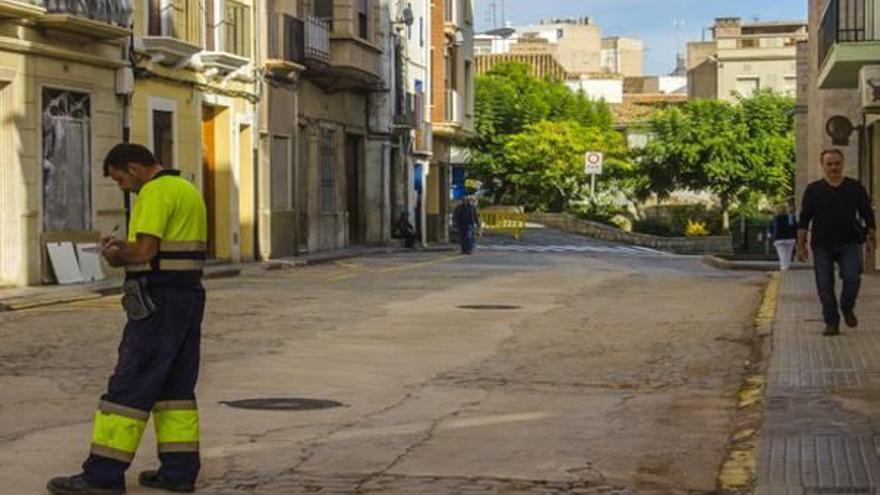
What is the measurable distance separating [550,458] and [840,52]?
1750cm

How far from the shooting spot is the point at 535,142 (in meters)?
73.8

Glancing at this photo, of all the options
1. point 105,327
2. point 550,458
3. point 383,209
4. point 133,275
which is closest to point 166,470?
point 133,275

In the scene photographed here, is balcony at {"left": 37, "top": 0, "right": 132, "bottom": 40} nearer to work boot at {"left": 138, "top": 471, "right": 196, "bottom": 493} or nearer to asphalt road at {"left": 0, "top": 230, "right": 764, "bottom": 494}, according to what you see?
asphalt road at {"left": 0, "top": 230, "right": 764, "bottom": 494}

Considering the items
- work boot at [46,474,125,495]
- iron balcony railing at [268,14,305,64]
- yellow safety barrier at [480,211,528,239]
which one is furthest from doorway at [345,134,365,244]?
work boot at [46,474,125,495]

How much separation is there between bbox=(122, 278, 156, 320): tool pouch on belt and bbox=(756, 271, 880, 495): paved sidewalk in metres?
2.87

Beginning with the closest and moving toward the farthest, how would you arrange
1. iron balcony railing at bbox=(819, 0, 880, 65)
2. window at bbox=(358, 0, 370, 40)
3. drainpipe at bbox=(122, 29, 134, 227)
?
1. iron balcony railing at bbox=(819, 0, 880, 65)
2. drainpipe at bbox=(122, 29, 134, 227)
3. window at bbox=(358, 0, 370, 40)

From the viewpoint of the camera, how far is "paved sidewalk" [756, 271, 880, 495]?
7.76 meters

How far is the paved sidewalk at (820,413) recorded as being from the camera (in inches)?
306

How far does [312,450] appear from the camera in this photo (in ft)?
30.0

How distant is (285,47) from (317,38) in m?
2.24

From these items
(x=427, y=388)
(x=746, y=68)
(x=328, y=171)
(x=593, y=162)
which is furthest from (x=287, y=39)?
(x=746, y=68)

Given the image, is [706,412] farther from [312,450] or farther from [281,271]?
[281,271]

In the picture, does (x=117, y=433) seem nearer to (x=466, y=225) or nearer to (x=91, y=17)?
(x=91, y=17)

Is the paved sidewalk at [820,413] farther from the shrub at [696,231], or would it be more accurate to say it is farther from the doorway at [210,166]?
the shrub at [696,231]
